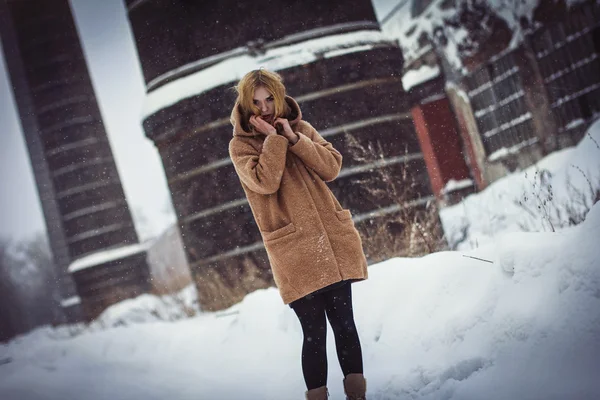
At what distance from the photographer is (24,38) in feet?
45.9

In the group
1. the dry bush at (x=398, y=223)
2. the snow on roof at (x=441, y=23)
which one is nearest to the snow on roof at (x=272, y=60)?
the dry bush at (x=398, y=223)

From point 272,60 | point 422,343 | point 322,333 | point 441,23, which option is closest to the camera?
point 322,333

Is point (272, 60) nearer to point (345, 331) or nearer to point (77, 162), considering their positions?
point (345, 331)

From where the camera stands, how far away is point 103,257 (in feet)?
43.4

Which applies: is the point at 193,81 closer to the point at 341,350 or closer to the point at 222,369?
the point at 222,369

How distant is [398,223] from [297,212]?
3.69 m

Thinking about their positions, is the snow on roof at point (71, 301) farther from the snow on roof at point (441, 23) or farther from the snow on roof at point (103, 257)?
the snow on roof at point (441, 23)

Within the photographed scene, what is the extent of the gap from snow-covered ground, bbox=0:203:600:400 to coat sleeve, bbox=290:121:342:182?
1017 millimetres

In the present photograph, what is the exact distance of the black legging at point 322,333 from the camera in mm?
2691

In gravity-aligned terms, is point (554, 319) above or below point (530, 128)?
below

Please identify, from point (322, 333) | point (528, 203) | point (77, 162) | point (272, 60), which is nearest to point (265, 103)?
point (322, 333)

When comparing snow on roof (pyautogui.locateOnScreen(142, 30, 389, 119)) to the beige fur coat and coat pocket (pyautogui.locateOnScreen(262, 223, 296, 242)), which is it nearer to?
the beige fur coat

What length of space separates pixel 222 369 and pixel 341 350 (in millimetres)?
1954

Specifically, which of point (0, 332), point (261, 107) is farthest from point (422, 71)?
point (0, 332)
